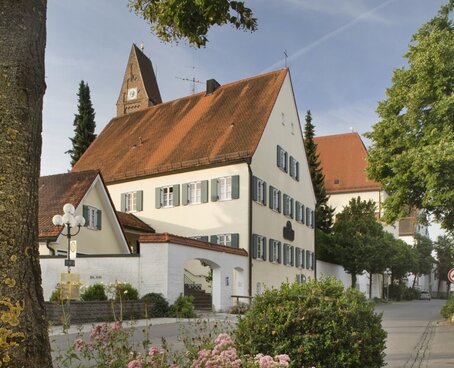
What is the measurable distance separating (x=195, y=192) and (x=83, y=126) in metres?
22.3

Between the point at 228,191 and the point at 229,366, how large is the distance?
1128 inches

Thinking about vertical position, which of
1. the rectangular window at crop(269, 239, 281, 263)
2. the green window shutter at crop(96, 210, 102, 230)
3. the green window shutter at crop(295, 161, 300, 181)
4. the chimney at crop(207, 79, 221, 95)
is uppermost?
the chimney at crop(207, 79, 221, 95)

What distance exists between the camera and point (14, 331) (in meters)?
3.82

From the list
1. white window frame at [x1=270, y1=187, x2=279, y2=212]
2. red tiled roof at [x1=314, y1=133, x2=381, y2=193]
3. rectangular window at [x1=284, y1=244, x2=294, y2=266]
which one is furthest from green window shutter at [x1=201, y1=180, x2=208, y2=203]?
red tiled roof at [x1=314, y1=133, x2=381, y2=193]

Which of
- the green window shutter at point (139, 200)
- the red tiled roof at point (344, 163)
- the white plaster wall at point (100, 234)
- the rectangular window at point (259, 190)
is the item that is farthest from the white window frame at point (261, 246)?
the red tiled roof at point (344, 163)

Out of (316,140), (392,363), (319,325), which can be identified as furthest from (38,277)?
(316,140)

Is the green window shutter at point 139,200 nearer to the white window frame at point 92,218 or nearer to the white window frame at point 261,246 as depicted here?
the white window frame at point 261,246

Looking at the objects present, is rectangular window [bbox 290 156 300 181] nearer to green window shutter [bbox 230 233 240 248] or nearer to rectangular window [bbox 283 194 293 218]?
rectangular window [bbox 283 194 293 218]

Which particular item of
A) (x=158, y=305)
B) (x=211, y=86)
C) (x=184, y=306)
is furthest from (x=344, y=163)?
(x=158, y=305)

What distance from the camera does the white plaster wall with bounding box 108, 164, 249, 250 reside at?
32.6 m

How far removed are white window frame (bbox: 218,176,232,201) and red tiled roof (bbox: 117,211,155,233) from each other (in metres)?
5.06

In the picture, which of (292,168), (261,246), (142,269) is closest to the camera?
(142,269)

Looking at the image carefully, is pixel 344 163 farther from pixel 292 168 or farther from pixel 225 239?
pixel 225 239

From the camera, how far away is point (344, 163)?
2734 inches
